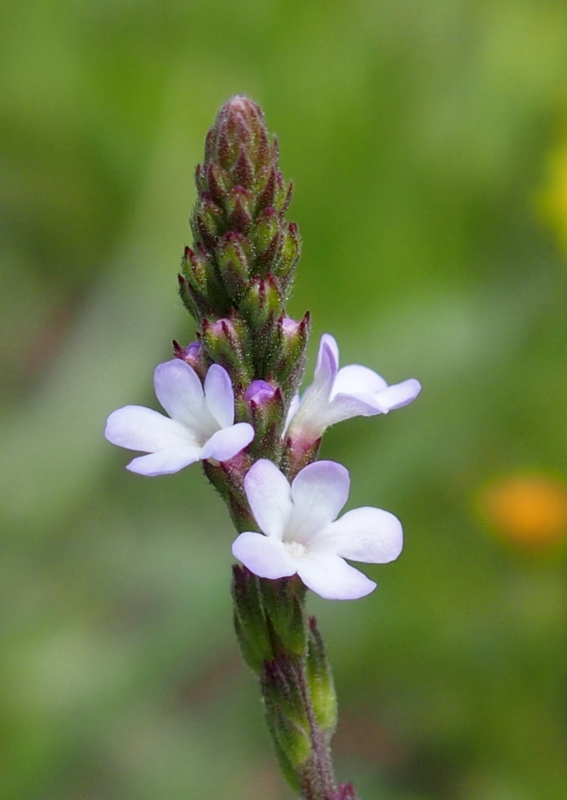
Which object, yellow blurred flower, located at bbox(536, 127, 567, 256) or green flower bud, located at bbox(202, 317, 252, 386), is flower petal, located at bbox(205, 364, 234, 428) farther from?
yellow blurred flower, located at bbox(536, 127, 567, 256)

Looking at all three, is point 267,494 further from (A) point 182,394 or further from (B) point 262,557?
(A) point 182,394

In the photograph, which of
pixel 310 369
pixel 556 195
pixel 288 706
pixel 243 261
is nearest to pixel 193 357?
pixel 243 261

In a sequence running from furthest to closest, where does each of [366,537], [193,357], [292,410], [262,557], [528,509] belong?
[528,509], [292,410], [193,357], [366,537], [262,557]

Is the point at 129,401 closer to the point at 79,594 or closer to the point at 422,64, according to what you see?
the point at 79,594

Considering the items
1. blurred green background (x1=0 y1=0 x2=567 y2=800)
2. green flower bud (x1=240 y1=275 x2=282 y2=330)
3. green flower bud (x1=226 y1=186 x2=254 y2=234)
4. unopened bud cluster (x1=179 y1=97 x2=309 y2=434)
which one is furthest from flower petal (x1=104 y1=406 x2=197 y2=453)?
blurred green background (x1=0 y1=0 x2=567 y2=800)

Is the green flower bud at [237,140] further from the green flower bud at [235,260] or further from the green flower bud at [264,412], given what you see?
the green flower bud at [264,412]

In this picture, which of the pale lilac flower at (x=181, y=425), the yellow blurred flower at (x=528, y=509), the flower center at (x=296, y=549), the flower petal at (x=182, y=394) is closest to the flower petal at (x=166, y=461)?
the pale lilac flower at (x=181, y=425)
